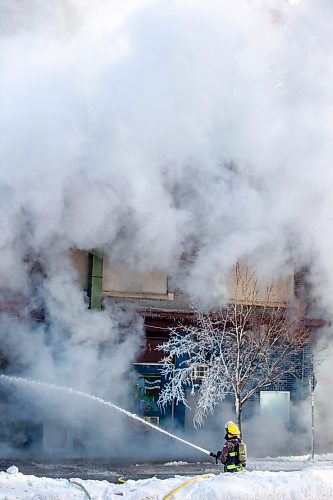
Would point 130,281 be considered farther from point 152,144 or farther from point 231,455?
point 231,455

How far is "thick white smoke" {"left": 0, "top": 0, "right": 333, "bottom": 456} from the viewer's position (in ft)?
54.6

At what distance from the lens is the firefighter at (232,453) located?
422 inches

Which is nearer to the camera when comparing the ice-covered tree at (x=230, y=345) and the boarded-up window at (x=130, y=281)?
the ice-covered tree at (x=230, y=345)

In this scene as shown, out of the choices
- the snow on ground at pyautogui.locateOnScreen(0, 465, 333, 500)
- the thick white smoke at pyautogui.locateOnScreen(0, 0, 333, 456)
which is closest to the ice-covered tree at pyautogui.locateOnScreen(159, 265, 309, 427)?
the thick white smoke at pyautogui.locateOnScreen(0, 0, 333, 456)

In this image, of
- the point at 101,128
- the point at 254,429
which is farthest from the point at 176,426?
the point at 101,128

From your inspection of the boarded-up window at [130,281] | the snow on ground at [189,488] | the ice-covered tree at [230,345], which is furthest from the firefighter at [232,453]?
the boarded-up window at [130,281]

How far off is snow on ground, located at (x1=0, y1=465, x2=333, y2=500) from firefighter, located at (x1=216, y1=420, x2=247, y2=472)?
0.54 m

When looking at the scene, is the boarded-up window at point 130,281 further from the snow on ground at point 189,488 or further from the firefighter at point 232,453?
the snow on ground at point 189,488

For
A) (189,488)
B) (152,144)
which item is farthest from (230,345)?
(189,488)

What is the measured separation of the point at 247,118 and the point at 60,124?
4.71 m

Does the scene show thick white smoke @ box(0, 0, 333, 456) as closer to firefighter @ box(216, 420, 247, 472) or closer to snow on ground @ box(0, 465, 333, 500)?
firefighter @ box(216, 420, 247, 472)

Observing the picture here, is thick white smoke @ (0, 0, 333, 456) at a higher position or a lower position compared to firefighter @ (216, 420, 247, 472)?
higher

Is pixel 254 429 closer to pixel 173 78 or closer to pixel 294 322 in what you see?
pixel 294 322

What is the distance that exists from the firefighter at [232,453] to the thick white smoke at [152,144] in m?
7.34
